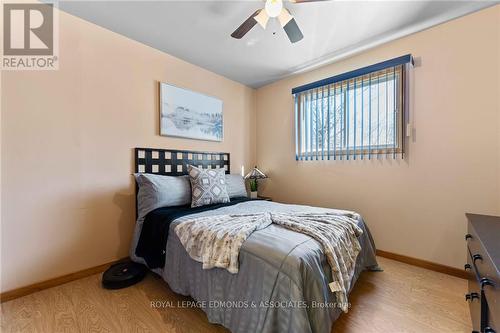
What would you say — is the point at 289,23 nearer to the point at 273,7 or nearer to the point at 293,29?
the point at 293,29

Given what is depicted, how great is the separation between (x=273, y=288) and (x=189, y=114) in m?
2.37

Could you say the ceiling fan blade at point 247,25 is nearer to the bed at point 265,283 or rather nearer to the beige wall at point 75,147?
the beige wall at point 75,147

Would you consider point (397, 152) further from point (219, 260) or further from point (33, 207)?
point (33, 207)

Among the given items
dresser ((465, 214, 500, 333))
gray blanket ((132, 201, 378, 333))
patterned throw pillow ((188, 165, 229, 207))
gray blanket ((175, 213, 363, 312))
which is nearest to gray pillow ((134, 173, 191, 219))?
patterned throw pillow ((188, 165, 229, 207))

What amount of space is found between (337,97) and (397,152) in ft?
3.19

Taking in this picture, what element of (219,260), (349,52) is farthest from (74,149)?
(349,52)

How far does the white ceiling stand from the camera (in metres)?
1.83

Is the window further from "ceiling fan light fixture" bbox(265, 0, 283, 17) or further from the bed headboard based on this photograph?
"ceiling fan light fixture" bbox(265, 0, 283, 17)

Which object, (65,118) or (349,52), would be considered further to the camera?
(349,52)

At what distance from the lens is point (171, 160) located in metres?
2.65

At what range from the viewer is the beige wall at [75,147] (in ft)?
5.61

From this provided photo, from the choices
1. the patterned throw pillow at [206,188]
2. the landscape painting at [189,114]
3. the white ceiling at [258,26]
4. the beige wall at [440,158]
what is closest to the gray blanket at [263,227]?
the patterned throw pillow at [206,188]

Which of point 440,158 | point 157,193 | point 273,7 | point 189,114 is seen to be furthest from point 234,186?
point 440,158

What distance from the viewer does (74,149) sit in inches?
77.7
